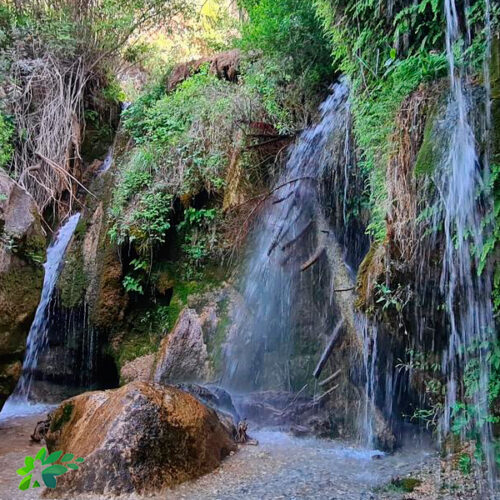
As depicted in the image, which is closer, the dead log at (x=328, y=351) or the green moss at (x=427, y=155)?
the green moss at (x=427, y=155)

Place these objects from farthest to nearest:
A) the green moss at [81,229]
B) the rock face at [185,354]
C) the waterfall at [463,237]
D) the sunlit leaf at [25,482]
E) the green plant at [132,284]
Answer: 1. the green moss at [81,229]
2. the green plant at [132,284]
3. the rock face at [185,354]
4. the waterfall at [463,237]
5. the sunlit leaf at [25,482]

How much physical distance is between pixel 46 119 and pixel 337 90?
5773 millimetres

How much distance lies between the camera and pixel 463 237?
3.42m

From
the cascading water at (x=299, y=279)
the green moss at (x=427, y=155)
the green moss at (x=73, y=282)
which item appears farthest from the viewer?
the green moss at (x=73, y=282)

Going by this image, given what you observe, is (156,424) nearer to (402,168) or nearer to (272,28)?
(402,168)

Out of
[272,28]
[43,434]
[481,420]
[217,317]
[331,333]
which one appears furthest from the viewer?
[272,28]

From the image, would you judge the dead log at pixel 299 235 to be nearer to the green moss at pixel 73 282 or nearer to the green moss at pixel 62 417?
the green moss at pixel 62 417

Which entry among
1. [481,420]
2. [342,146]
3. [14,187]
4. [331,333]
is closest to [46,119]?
[14,187]

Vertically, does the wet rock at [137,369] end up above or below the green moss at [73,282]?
below

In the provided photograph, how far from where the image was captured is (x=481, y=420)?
131 inches

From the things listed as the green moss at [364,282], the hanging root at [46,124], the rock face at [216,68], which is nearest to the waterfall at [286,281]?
the green moss at [364,282]

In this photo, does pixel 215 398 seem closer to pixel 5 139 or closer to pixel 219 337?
pixel 219 337

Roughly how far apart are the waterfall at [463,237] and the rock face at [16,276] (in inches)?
181

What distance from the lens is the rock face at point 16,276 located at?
17.8ft
